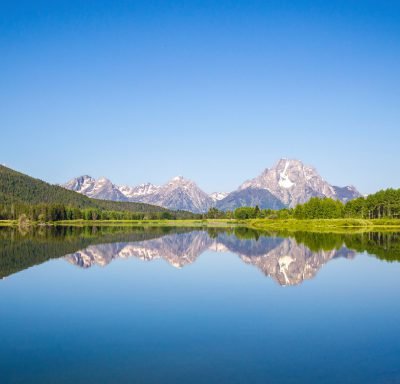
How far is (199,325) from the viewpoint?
22.4m

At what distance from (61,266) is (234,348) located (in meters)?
31.5

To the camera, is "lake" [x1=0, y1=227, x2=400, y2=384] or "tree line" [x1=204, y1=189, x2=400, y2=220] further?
"tree line" [x1=204, y1=189, x2=400, y2=220]

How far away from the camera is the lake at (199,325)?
16016mm

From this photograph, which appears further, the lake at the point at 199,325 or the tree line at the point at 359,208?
the tree line at the point at 359,208

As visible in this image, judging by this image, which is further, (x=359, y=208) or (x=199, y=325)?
(x=359, y=208)

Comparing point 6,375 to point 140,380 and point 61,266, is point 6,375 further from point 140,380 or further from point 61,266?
point 61,266

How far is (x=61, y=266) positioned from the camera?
46.1 meters

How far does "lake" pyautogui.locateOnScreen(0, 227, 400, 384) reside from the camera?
16.0 metres

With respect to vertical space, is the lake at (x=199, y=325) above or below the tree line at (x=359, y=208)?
below

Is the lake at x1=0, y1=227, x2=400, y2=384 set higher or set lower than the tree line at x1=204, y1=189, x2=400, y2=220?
lower

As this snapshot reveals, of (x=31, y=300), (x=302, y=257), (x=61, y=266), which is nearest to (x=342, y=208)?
(x=302, y=257)

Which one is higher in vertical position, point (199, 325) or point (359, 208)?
point (359, 208)

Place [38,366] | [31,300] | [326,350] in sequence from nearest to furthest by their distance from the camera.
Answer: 1. [38,366]
2. [326,350]
3. [31,300]

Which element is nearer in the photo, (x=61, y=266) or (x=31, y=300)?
(x=31, y=300)
